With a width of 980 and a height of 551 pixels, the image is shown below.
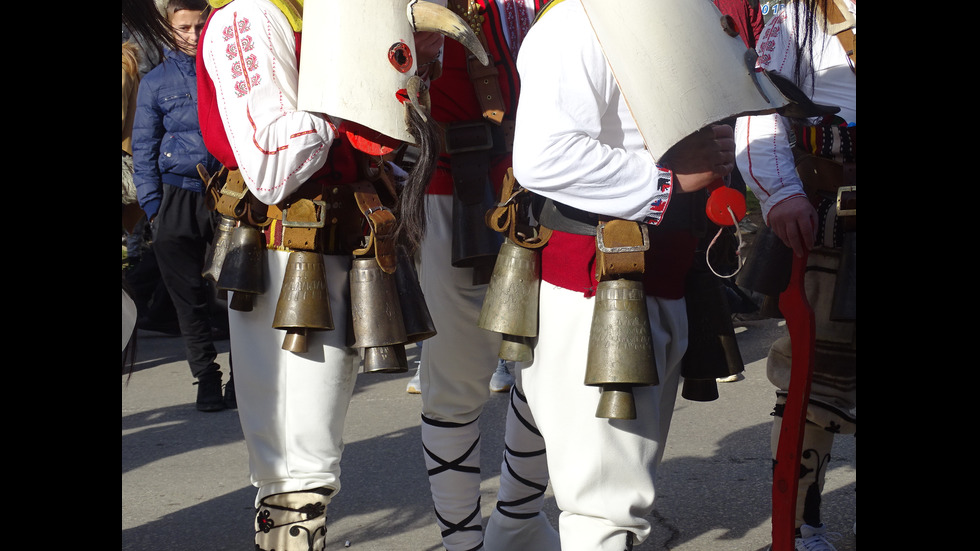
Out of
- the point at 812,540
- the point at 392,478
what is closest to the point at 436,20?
the point at 812,540

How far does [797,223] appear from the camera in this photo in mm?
2676

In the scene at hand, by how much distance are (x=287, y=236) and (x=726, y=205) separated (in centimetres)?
94

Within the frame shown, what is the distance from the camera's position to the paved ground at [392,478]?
11.2ft

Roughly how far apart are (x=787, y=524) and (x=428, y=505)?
5.07 feet

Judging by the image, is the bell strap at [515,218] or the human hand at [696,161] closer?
the human hand at [696,161]

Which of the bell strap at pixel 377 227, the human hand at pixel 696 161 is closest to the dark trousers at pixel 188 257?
the bell strap at pixel 377 227

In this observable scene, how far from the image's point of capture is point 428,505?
3.67m

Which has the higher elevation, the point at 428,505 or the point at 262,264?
the point at 262,264

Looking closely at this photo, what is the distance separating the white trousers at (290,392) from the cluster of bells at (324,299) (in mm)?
35

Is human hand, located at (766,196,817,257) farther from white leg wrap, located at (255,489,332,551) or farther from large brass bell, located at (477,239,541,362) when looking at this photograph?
white leg wrap, located at (255,489,332,551)

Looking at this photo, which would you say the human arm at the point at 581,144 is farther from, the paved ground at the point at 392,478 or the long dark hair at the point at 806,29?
the paved ground at the point at 392,478

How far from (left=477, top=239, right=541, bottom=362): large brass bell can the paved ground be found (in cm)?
125
